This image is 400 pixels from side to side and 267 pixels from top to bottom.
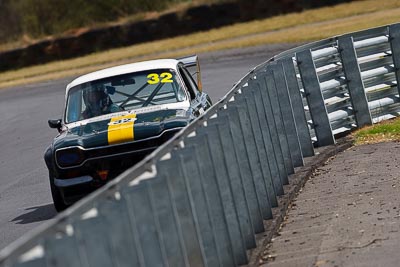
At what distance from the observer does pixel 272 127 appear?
10.9 metres

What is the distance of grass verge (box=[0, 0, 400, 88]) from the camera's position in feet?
133

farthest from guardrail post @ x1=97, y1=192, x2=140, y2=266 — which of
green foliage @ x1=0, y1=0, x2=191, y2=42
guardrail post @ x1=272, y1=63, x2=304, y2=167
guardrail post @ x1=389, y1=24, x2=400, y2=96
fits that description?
green foliage @ x1=0, y1=0, x2=191, y2=42

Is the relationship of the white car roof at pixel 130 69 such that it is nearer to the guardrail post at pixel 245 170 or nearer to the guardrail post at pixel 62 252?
the guardrail post at pixel 245 170

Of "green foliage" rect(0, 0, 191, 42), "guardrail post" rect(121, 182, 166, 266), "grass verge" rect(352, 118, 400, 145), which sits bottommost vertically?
"grass verge" rect(352, 118, 400, 145)

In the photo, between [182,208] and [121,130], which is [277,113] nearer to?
[121,130]

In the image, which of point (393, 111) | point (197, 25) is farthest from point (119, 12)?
point (393, 111)

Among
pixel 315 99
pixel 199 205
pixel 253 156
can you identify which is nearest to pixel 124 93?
pixel 315 99

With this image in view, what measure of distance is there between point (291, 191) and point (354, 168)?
1.39 metres

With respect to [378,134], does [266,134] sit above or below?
above

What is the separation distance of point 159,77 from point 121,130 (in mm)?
1720

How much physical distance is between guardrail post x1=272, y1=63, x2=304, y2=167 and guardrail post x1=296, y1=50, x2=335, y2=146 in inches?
79.1

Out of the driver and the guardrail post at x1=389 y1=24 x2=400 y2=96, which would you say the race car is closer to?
the driver

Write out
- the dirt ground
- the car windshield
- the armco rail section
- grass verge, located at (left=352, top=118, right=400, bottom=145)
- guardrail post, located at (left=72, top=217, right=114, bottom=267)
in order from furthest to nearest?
grass verge, located at (left=352, top=118, right=400, bottom=145) → the car windshield → the dirt ground → the armco rail section → guardrail post, located at (left=72, top=217, right=114, bottom=267)

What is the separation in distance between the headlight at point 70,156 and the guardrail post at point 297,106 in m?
2.43
